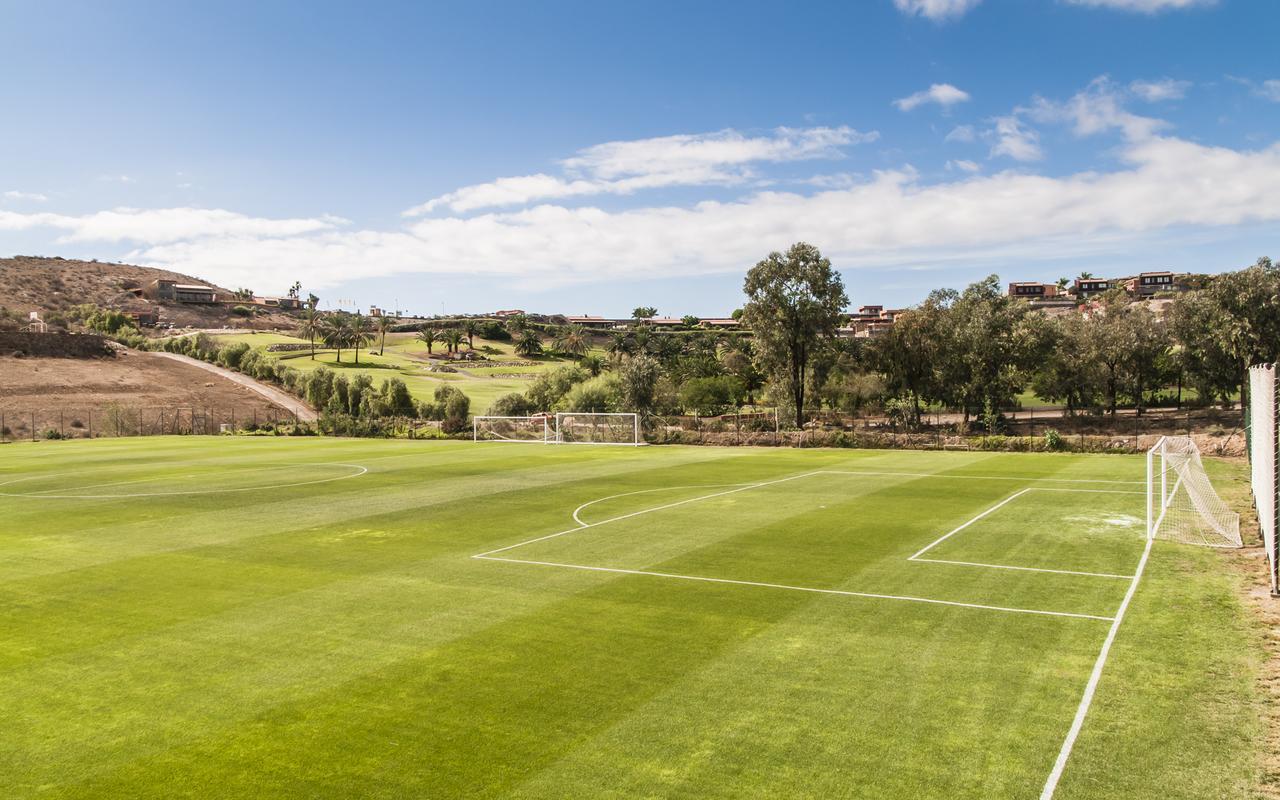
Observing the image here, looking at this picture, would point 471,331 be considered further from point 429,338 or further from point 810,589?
point 810,589

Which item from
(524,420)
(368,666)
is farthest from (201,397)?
(368,666)

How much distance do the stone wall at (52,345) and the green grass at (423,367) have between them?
25331 millimetres

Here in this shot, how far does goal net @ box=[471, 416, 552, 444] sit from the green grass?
21.0 meters

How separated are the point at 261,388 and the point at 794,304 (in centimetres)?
7629

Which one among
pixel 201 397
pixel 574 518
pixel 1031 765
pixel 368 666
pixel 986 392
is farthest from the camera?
pixel 201 397

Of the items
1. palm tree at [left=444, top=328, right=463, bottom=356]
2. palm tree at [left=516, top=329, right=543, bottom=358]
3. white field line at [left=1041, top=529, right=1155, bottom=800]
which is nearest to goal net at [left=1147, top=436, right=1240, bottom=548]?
white field line at [left=1041, top=529, right=1155, bottom=800]

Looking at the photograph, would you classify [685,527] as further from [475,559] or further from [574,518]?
[475,559]

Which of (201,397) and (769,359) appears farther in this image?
(201,397)

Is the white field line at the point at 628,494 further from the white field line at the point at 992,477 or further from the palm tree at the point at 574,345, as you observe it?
the palm tree at the point at 574,345

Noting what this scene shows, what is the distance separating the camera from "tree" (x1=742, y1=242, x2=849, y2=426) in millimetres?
71062

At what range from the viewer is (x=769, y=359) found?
72.6 meters

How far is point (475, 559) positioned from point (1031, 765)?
42.1ft

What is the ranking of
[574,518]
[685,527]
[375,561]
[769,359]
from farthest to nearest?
1. [769,359]
2. [574,518]
3. [685,527]
4. [375,561]

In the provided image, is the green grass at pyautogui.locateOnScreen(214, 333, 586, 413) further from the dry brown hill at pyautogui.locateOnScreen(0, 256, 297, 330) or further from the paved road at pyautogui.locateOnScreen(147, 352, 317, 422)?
the dry brown hill at pyautogui.locateOnScreen(0, 256, 297, 330)
